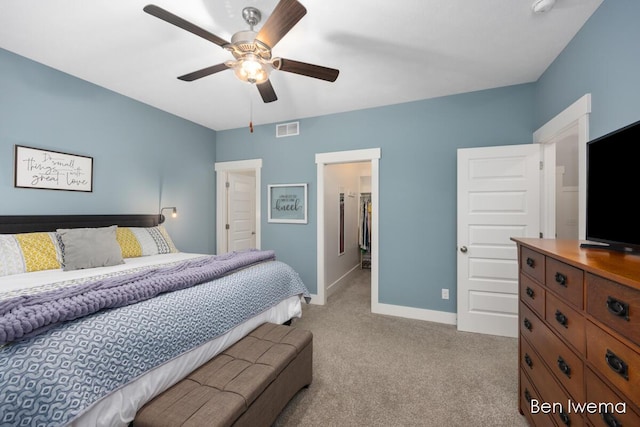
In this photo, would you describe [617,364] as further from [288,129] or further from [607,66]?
[288,129]

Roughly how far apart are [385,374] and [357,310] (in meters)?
1.32

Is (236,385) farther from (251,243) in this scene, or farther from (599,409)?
(251,243)

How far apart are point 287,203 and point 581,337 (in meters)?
3.26

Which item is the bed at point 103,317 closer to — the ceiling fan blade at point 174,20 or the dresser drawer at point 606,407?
the ceiling fan blade at point 174,20

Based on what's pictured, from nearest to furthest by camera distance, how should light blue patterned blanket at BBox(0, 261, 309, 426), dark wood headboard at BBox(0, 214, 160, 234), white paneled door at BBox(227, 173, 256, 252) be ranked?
light blue patterned blanket at BBox(0, 261, 309, 426)
dark wood headboard at BBox(0, 214, 160, 234)
white paneled door at BBox(227, 173, 256, 252)

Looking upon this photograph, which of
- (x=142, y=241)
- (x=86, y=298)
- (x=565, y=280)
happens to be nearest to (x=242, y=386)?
(x=86, y=298)

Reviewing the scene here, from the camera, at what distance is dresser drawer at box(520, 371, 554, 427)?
1.31 meters

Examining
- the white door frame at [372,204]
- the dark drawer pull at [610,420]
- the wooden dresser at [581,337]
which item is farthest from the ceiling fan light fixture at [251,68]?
the dark drawer pull at [610,420]

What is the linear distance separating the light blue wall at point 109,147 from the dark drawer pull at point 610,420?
3.87m

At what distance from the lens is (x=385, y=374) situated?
205 centimetres

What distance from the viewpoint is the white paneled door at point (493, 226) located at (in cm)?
261

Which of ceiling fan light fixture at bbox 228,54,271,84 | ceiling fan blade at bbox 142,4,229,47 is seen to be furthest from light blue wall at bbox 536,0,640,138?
ceiling fan blade at bbox 142,4,229,47

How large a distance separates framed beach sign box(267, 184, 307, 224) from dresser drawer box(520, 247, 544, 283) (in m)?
2.59

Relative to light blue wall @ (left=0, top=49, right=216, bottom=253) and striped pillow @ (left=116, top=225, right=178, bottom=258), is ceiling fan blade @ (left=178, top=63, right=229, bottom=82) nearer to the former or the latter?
light blue wall @ (left=0, top=49, right=216, bottom=253)
